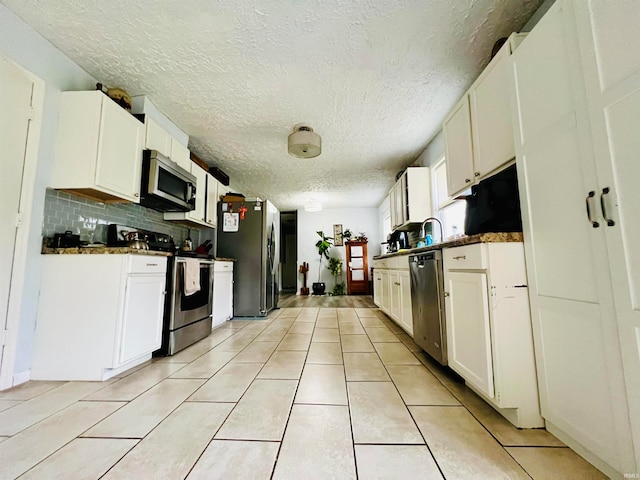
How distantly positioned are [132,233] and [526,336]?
9.45ft

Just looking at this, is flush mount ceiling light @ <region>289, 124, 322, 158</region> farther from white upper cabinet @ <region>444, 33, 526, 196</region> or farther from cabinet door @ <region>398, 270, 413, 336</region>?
cabinet door @ <region>398, 270, 413, 336</region>

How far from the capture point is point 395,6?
1.61 metres

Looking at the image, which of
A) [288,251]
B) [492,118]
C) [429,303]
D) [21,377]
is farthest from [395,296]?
[288,251]

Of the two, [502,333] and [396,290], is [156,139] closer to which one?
[396,290]

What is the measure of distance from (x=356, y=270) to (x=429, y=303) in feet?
16.3

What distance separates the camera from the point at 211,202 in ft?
11.9

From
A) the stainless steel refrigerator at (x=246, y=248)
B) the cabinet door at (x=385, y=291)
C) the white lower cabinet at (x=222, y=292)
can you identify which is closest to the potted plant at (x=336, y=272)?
the cabinet door at (x=385, y=291)

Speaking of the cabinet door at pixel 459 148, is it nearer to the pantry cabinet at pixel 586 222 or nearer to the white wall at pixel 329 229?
the pantry cabinet at pixel 586 222

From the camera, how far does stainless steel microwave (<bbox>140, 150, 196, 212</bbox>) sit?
7.52 feet

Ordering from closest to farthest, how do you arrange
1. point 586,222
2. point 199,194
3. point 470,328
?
point 586,222 < point 470,328 < point 199,194

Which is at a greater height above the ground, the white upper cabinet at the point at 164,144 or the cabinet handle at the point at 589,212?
the white upper cabinet at the point at 164,144

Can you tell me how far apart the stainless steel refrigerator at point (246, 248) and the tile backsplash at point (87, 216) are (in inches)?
41.4

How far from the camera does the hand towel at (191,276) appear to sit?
235cm

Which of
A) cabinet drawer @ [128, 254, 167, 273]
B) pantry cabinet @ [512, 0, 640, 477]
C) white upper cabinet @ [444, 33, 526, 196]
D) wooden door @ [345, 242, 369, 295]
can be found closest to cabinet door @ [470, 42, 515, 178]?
white upper cabinet @ [444, 33, 526, 196]
